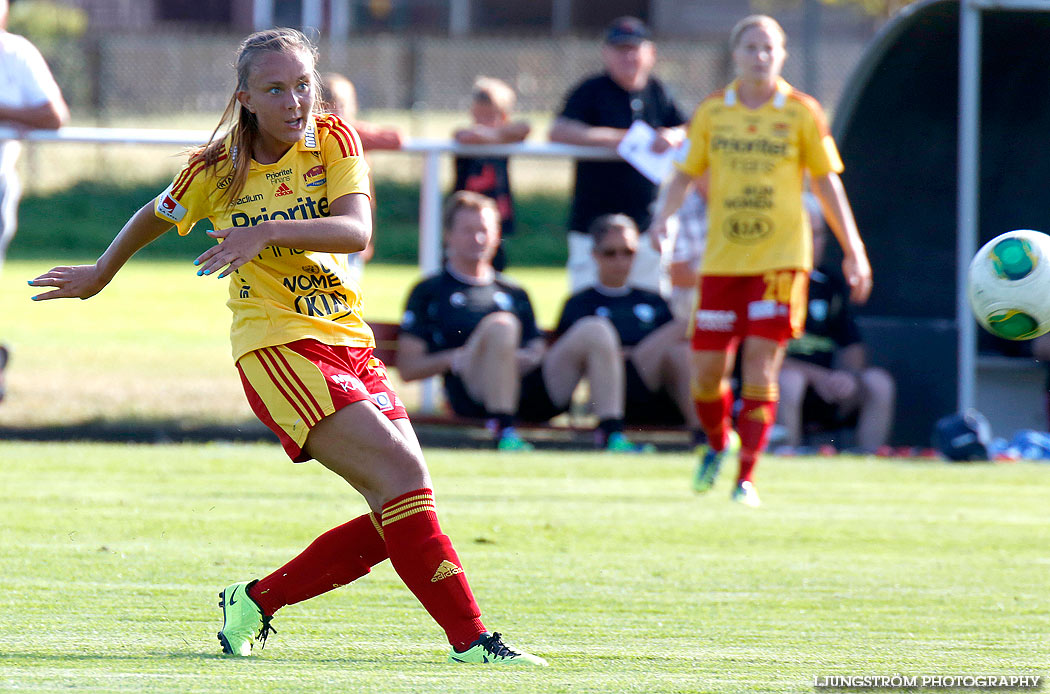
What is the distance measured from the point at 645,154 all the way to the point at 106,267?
613 centimetres

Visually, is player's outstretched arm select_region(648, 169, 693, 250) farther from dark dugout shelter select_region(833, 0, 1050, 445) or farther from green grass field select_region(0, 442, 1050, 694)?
dark dugout shelter select_region(833, 0, 1050, 445)

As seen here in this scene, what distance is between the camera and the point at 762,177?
7922 mm

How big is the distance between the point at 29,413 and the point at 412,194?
46.1ft

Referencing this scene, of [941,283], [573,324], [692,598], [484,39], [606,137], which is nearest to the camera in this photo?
[692,598]

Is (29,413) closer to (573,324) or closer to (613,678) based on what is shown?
(573,324)

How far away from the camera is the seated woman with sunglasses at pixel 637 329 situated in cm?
958

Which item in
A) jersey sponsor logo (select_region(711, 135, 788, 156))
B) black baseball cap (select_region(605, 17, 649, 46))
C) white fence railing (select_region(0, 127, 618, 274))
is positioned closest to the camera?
jersey sponsor logo (select_region(711, 135, 788, 156))

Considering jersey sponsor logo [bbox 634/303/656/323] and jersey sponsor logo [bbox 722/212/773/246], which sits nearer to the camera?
jersey sponsor logo [bbox 722/212/773/246]

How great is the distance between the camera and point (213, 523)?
6586 mm

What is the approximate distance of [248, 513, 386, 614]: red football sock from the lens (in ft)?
14.8

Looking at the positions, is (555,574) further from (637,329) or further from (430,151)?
(430,151)

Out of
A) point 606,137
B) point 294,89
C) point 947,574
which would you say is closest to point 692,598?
point 947,574

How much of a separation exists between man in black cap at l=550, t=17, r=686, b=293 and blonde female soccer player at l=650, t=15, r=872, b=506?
236 centimetres

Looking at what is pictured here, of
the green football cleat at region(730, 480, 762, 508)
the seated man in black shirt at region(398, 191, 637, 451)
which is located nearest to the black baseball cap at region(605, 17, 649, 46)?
the seated man in black shirt at region(398, 191, 637, 451)
